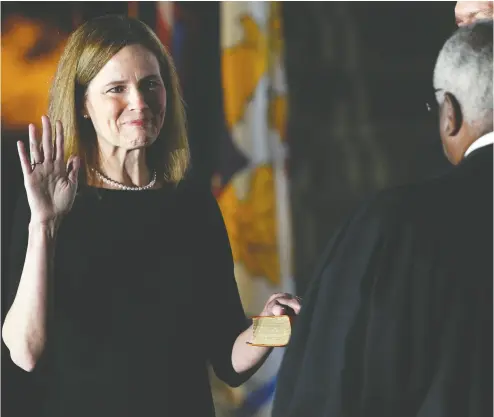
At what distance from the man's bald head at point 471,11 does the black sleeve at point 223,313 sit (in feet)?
2.72

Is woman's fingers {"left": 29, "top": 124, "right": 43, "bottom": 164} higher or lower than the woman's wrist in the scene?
higher

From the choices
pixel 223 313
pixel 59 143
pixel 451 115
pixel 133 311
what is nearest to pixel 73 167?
pixel 59 143

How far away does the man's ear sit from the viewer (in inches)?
65.4

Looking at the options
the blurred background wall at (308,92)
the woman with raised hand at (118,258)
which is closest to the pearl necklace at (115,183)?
the woman with raised hand at (118,258)

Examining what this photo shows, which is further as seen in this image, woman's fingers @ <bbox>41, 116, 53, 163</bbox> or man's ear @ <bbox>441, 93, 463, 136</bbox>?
woman's fingers @ <bbox>41, 116, 53, 163</bbox>

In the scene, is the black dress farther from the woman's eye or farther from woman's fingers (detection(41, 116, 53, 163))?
the woman's eye

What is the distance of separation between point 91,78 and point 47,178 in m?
0.25

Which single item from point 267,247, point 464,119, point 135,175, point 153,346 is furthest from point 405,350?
point 267,247

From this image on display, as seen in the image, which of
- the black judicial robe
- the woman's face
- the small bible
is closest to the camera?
the black judicial robe

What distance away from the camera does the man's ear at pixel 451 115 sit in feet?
5.45

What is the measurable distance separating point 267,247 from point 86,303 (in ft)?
2.42

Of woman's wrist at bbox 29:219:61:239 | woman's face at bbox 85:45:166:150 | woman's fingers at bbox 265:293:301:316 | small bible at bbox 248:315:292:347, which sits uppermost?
woman's face at bbox 85:45:166:150

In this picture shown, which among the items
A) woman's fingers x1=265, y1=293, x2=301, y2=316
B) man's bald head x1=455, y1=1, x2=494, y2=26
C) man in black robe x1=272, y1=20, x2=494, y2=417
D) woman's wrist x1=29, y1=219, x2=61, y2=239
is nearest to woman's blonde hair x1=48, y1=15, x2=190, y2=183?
woman's wrist x1=29, y1=219, x2=61, y2=239

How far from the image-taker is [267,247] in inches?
101
